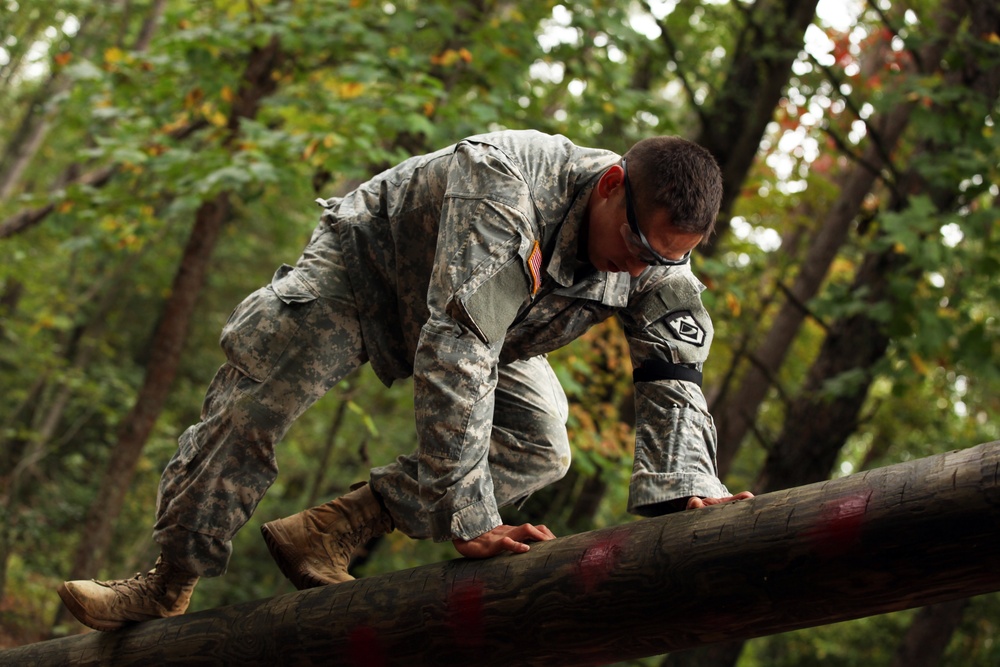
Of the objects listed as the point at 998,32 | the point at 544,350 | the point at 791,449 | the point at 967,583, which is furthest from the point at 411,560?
the point at 967,583

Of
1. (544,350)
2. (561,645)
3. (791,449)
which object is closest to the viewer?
(561,645)

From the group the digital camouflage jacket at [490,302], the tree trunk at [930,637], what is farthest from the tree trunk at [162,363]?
the tree trunk at [930,637]

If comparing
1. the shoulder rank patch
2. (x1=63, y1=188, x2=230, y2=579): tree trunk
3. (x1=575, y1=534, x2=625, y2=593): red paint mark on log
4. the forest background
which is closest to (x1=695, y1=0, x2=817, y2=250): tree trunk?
the forest background

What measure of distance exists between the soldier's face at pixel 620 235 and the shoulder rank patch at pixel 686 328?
0.33m

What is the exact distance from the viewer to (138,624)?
3.51 metres

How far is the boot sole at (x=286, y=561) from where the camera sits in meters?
3.38

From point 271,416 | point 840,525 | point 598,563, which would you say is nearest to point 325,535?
point 271,416

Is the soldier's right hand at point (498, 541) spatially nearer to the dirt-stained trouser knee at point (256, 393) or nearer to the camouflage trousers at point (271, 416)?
the camouflage trousers at point (271, 416)

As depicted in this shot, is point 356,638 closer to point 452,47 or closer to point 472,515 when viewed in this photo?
point 472,515

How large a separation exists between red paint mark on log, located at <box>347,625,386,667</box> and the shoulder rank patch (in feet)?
4.15

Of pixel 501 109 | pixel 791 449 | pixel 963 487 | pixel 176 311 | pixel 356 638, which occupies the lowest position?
pixel 791 449

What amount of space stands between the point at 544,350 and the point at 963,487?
152 centimetres

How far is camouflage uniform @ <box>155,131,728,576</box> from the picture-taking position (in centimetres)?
262

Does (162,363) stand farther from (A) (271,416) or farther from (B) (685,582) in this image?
(B) (685,582)
